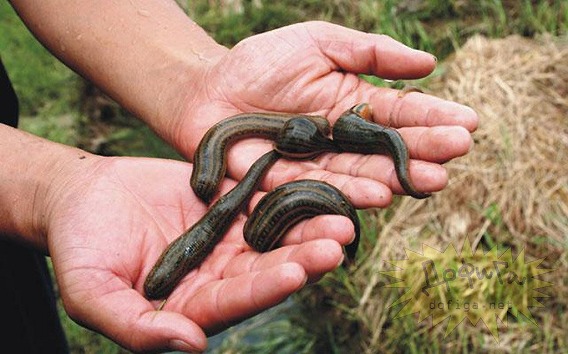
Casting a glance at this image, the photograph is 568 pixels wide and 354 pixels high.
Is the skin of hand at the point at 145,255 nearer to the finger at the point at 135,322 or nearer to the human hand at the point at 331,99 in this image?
the finger at the point at 135,322

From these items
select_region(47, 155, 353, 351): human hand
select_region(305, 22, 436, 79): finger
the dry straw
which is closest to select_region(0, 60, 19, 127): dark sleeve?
select_region(47, 155, 353, 351): human hand

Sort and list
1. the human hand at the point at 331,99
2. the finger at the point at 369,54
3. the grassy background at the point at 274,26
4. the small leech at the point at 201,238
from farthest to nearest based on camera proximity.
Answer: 1. the grassy background at the point at 274,26
2. the finger at the point at 369,54
3. the human hand at the point at 331,99
4. the small leech at the point at 201,238

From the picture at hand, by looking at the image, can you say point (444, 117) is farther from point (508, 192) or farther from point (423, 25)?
point (423, 25)

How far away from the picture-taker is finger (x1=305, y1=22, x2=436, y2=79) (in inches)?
131

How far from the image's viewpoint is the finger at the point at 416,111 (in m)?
3.13

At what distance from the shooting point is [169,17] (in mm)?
3887

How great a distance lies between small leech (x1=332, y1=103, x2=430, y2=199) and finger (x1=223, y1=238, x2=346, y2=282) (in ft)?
1.91

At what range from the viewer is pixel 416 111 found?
329cm

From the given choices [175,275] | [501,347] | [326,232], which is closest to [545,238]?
[501,347]

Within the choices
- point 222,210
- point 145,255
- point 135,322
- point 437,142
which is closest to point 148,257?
point 145,255

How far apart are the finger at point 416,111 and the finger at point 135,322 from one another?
148cm

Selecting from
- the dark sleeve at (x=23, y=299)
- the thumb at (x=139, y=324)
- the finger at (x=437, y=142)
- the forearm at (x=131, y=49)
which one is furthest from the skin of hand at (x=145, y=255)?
the finger at (x=437, y=142)

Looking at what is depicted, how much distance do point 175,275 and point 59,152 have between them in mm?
811

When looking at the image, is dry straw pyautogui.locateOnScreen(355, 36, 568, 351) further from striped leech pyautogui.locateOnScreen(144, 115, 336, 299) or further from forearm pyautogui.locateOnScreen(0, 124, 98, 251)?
forearm pyautogui.locateOnScreen(0, 124, 98, 251)
